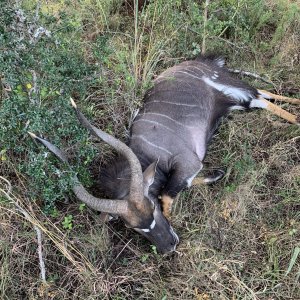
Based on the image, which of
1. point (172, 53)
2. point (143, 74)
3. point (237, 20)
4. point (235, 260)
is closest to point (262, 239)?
point (235, 260)

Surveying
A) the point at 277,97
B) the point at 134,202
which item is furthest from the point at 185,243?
the point at 277,97

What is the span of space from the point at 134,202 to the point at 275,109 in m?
1.62

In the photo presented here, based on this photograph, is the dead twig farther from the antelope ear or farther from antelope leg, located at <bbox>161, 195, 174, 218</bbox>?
antelope leg, located at <bbox>161, 195, 174, 218</bbox>

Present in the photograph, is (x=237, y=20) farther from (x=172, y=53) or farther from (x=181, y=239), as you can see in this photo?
(x=181, y=239)

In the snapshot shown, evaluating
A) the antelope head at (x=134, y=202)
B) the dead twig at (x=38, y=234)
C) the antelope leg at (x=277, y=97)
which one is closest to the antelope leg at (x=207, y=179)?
the antelope head at (x=134, y=202)

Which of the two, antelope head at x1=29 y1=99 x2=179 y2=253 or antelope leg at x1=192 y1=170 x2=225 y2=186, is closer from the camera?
antelope head at x1=29 y1=99 x2=179 y2=253

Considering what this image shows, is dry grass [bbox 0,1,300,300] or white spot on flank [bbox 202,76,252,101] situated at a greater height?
white spot on flank [bbox 202,76,252,101]

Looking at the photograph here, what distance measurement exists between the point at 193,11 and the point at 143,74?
702mm

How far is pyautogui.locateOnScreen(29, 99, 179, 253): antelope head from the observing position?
2701 millimetres

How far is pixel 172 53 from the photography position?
3941 millimetres

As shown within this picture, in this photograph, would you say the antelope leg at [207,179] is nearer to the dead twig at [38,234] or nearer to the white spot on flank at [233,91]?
the white spot on flank at [233,91]

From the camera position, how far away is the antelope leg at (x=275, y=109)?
12.0 ft

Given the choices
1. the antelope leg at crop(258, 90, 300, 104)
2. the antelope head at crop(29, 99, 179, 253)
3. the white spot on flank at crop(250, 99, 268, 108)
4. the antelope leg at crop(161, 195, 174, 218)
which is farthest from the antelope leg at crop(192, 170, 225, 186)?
the antelope leg at crop(258, 90, 300, 104)

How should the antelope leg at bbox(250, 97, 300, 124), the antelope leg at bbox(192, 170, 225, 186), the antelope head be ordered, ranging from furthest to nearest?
the antelope leg at bbox(250, 97, 300, 124) < the antelope leg at bbox(192, 170, 225, 186) < the antelope head
